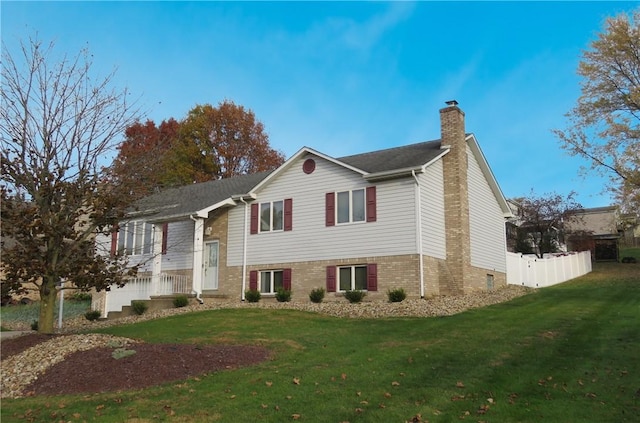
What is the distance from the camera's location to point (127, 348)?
37.1ft

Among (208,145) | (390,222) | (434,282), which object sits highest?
(208,145)

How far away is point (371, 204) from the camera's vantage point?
68.2 feet

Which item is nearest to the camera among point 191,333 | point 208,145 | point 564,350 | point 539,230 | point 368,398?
point 368,398

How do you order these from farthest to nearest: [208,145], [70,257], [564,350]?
[208,145] < [70,257] < [564,350]

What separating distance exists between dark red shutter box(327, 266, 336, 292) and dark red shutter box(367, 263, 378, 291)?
4.53 feet

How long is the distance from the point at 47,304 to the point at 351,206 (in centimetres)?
1123

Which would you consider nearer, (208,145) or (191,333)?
(191,333)

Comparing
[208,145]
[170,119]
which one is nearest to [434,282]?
[208,145]

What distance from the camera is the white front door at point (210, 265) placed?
24.6m

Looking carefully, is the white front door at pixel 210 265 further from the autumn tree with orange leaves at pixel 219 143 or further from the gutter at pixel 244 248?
the autumn tree with orange leaves at pixel 219 143

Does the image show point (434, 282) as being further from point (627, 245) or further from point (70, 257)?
point (627, 245)

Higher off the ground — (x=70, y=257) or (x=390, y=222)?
(x=390, y=222)

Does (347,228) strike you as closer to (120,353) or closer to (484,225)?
(484,225)

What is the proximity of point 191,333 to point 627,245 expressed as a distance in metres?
50.1
